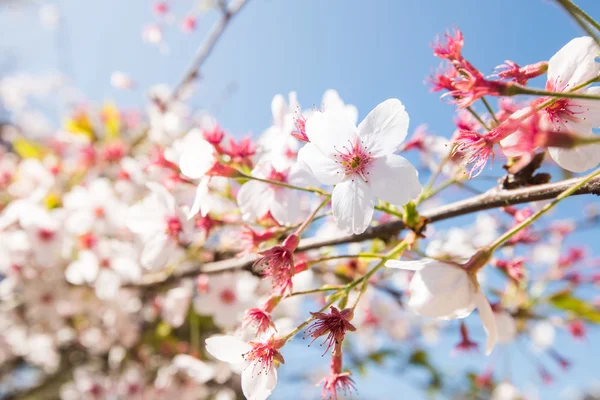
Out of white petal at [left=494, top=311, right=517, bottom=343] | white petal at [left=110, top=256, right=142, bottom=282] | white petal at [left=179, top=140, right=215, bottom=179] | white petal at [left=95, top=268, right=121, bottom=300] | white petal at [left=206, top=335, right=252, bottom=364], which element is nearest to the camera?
white petal at [left=206, top=335, right=252, bottom=364]

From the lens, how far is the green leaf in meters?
1.88

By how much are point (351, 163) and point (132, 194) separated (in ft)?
4.96

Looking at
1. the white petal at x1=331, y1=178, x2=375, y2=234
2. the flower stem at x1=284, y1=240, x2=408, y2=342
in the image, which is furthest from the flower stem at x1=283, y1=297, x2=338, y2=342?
the white petal at x1=331, y1=178, x2=375, y2=234

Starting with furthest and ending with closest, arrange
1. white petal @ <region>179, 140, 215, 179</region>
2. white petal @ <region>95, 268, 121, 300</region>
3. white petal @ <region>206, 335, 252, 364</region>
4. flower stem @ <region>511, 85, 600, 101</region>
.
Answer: white petal @ <region>95, 268, 121, 300</region> → white petal @ <region>179, 140, 215, 179</region> → white petal @ <region>206, 335, 252, 364</region> → flower stem @ <region>511, 85, 600, 101</region>

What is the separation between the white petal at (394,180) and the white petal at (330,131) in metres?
0.07

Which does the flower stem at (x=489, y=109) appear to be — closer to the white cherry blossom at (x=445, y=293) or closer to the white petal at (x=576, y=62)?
the white petal at (x=576, y=62)

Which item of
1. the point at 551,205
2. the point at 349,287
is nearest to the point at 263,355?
the point at 349,287

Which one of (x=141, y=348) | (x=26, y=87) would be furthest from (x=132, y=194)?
(x=26, y=87)

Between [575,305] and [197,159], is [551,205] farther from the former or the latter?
[575,305]

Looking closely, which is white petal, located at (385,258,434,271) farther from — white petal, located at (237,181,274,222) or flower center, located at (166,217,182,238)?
flower center, located at (166,217,182,238)

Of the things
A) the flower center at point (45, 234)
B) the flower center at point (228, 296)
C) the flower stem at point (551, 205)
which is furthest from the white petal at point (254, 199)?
the flower center at point (45, 234)

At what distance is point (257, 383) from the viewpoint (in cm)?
74

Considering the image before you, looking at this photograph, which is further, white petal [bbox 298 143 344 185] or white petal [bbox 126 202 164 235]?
white petal [bbox 126 202 164 235]

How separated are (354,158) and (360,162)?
2cm
